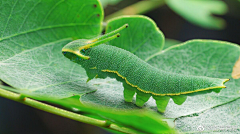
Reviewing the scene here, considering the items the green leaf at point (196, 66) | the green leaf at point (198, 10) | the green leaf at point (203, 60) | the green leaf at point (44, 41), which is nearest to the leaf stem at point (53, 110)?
the green leaf at point (44, 41)

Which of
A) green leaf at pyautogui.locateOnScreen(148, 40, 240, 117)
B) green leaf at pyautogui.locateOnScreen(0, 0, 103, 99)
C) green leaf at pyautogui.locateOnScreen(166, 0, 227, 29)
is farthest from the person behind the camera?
green leaf at pyautogui.locateOnScreen(166, 0, 227, 29)

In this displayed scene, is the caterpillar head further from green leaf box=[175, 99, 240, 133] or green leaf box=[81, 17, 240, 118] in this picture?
green leaf box=[175, 99, 240, 133]

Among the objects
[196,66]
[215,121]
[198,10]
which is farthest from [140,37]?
[198,10]

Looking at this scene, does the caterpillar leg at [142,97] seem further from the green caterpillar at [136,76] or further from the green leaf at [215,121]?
the green leaf at [215,121]

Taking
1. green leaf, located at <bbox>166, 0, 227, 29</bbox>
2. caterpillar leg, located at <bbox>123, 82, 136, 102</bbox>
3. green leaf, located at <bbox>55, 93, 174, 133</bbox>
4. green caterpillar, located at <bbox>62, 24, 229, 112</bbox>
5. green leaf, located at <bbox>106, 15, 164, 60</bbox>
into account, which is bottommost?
green leaf, located at <bbox>55, 93, 174, 133</bbox>

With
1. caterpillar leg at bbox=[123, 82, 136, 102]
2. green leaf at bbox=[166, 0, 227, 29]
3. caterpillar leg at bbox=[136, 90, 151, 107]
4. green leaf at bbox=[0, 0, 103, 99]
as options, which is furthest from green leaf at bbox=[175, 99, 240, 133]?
green leaf at bbox=[166, 0, 227, 29]

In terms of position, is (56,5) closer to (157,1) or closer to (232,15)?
(157,1)
